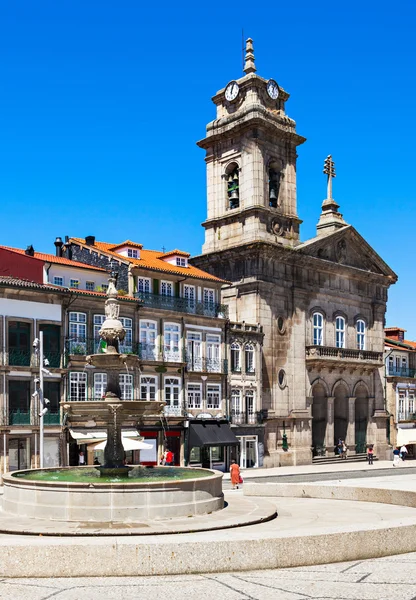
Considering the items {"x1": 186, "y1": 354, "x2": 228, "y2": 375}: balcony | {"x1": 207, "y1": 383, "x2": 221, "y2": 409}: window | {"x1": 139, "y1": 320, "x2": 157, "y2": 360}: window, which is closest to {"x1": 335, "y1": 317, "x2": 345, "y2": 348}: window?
{"x1": 186, "y1": 354, "x2": 228, "y2": 375}: balcony

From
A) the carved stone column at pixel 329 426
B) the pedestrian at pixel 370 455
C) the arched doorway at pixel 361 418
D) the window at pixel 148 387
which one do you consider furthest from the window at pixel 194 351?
the arched doorway at pixel 361 418

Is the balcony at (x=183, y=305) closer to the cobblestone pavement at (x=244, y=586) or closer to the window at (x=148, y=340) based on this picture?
the window at (x=148, y=340)

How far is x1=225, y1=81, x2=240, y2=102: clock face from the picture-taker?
57062 mm

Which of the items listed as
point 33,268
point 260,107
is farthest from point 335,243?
point 33,268

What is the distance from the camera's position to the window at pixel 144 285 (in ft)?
149

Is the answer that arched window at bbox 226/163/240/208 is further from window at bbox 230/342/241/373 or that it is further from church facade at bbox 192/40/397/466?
window at bbox 230/342/241/373

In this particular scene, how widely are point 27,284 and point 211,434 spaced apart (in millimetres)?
13612

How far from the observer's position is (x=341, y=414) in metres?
59.2

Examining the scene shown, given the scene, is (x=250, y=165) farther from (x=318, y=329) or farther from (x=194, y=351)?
(x=194, y=351)

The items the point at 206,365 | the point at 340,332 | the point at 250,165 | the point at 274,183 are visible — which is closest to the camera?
the point at 206,365

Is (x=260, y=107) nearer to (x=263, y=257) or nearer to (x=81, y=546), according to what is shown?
(x=263, y=257)

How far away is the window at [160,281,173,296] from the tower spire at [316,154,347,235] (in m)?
17.5

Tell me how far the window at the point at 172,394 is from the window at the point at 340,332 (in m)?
16.8

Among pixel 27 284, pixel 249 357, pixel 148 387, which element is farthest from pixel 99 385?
pixel 249 357
